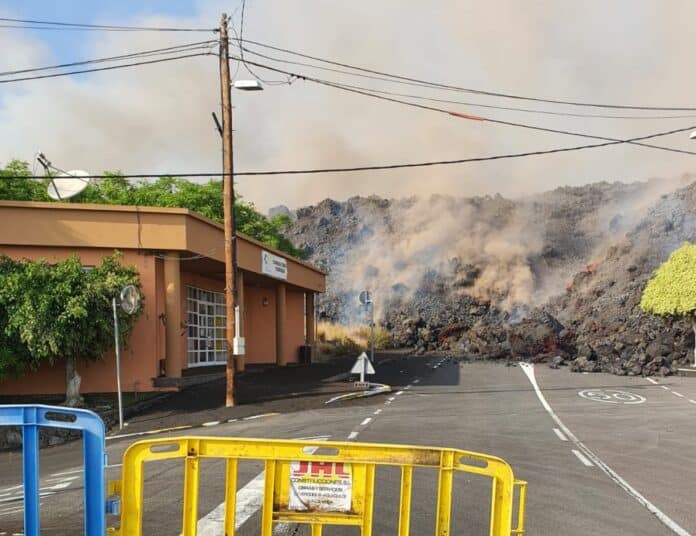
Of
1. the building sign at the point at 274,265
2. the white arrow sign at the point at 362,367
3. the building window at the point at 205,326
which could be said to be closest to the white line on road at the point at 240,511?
the white arrow sign at the point at 362,367

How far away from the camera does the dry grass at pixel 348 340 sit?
4433 centimetres

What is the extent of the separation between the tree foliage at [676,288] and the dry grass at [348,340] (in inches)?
711

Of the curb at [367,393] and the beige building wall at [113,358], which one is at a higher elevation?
the beige building wall at [113,358]

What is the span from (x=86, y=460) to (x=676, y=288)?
30.7 metres

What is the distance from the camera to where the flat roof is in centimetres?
1911

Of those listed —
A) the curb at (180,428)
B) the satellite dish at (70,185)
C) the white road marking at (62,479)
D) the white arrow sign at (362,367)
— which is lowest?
the curb at (180,428)

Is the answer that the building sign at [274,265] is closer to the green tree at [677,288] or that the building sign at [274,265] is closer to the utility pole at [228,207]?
the utility pole at [228,207]

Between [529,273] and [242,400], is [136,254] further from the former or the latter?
[529,273]

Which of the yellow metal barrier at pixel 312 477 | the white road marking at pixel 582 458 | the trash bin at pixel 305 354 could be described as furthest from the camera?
the trash bin at pixel 305 354

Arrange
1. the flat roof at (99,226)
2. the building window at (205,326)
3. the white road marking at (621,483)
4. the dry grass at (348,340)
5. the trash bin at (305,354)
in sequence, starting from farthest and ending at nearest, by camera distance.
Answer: the dry grass at (348,340), the trash bin at (305,354), the building window at (205,326), the flat roof at (99,226), the white road marking at (621,483)

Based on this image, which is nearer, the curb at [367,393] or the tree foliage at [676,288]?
the curb at [367,393]

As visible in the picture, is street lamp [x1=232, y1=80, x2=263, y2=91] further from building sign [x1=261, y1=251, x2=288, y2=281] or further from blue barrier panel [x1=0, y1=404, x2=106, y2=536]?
blue barrier panel [x1=0, y1=404, x2=106, y2=536]

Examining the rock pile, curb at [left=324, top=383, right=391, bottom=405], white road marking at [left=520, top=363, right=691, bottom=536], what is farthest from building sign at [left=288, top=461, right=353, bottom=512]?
the rock pile

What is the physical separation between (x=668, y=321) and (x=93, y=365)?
3052 centimetres
